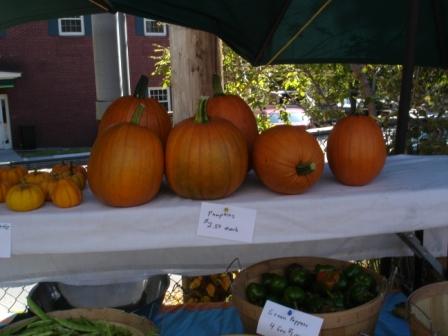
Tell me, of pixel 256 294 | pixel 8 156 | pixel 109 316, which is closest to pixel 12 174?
pixel 109 316

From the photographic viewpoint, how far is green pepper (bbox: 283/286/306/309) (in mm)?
1499

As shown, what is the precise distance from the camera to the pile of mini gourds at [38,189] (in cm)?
142

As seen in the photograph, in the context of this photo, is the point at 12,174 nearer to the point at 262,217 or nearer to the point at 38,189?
the point at 38,189

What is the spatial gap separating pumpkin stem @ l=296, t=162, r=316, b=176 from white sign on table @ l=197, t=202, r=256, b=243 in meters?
0.19

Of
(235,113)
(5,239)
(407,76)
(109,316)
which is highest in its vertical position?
(407,76)

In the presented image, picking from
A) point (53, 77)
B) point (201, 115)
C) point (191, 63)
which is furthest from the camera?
point (53, 77)

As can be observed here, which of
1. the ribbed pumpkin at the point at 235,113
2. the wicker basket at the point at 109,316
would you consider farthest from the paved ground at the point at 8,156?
the ribbed pumpkin at the point at 235,113

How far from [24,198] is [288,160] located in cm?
81

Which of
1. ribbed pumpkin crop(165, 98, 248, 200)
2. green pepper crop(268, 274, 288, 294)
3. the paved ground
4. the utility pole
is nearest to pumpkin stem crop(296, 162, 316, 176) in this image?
ribbed pumpkin crop(165, 98, 248, 200)

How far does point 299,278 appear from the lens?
1.61 meters

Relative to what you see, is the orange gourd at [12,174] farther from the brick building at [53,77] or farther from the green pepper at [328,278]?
the brick building at [53,77]

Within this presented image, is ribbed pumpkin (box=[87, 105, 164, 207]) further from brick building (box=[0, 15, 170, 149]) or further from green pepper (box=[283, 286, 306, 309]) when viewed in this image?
brick building (box=[0, 15, 170, 149])

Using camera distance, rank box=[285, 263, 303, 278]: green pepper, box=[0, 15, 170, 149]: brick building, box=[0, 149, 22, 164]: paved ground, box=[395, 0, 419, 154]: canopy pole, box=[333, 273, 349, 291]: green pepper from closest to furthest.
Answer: box=[333, 273, 349, 291]: green pepper < box=[285, 263, 303, 278]: green pepper < box=[395, 0, 419, 154]: canopy pole < box=[0, 149, 22, 164]: paved ground < box=[0, 15, 170, 149]: brick building

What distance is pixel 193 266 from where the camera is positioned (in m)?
1.95
